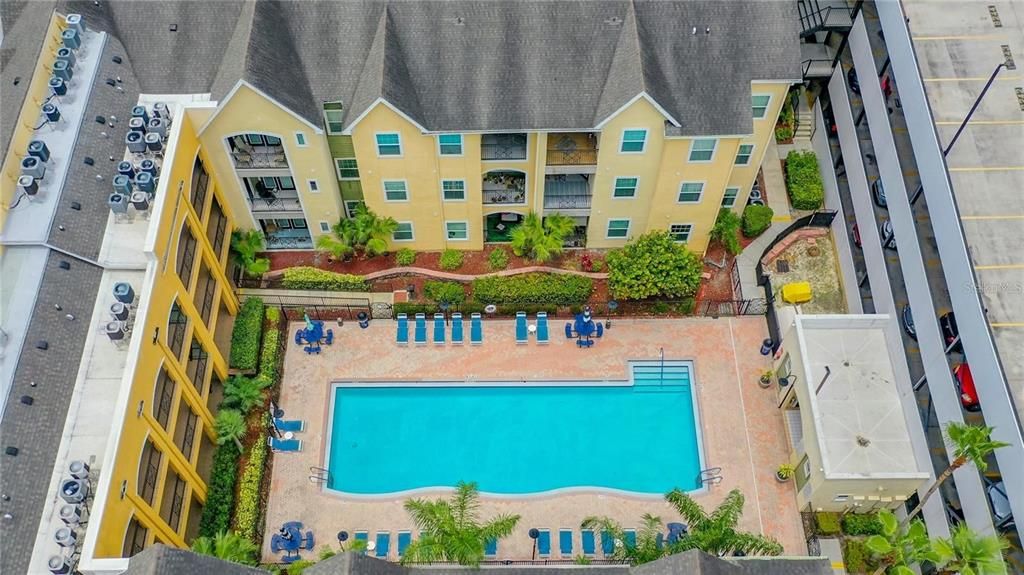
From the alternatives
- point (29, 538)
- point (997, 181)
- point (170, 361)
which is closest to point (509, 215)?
point (170, 361)

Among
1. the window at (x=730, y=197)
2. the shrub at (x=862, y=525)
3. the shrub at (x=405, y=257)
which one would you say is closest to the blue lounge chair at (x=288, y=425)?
the shrub at (x=405, y=257)

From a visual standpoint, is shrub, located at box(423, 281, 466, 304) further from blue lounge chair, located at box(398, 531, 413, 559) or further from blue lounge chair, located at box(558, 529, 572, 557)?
blue lounge chair, located at box(558, 529, 572, 557)

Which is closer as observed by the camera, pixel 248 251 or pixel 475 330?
pixel 475 330

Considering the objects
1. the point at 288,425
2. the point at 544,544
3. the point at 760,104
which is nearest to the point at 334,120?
the point at 288,425

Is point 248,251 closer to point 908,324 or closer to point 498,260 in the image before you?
point 498,260

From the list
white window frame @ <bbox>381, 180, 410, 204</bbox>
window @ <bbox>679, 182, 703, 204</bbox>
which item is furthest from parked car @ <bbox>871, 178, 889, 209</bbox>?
white window frame @ <bbox>381, 180, 410, 204</bbox>

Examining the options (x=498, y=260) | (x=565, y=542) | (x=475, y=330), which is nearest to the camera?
(x=565, y=542)
